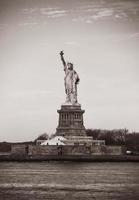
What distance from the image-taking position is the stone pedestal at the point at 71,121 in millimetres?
54531

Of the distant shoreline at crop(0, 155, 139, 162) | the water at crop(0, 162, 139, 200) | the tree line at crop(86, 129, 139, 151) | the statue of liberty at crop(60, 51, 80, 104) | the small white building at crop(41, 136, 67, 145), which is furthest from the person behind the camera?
the tree line at crop(86, 129, 139, 151)

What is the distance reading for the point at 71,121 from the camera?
54812mm

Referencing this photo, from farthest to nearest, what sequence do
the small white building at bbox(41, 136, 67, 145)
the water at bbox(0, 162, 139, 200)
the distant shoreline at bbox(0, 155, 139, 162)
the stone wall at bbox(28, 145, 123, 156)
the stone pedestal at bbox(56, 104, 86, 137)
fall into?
the stone pedestal at bbox(56, 104, 86, 137)
the small white building at bbox(41, 136, 67, 145)
the stone wall at bbox(28, 145, 123, 156)
the distant shoreline at bbox(0, 155, 139, 162)
the water at bbox(0, 162, 139, 200)

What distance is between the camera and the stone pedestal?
2147 inches

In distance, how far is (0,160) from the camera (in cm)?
5341

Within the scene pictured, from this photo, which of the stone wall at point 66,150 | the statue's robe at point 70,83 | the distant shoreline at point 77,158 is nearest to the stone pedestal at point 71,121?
the statue's robe at point 70,83

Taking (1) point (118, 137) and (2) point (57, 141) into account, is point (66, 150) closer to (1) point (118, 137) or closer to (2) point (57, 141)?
(2) point (57, 141)

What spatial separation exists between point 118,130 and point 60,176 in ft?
163

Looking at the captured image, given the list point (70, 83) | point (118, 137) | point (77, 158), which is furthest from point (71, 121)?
point (118, 137)

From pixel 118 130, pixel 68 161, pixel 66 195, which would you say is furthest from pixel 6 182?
pixel 118 130

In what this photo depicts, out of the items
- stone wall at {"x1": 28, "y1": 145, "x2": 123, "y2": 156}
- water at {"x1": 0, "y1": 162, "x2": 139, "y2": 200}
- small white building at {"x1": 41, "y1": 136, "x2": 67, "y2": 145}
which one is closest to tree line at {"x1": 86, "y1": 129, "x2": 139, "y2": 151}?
small white building at {"x1": 41, "y1": 136, "x2": 67, "y2": 145}

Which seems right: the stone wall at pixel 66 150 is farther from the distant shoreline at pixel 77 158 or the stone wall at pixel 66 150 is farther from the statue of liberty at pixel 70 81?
the statue of liberty at pixel 70 81

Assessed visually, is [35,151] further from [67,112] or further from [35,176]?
[35,176]

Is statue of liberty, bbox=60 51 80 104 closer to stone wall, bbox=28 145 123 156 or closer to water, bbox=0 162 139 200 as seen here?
stone wall, bbox=28 145 123 156
